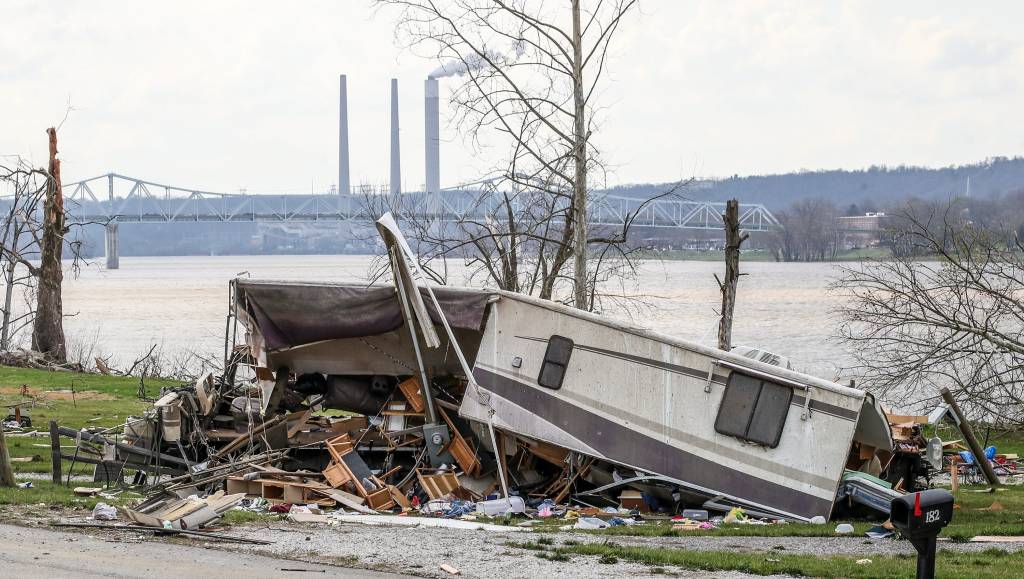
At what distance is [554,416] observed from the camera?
1311 centimetres

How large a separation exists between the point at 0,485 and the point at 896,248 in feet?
52.4

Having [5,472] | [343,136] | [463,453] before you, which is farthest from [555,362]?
[343,136]

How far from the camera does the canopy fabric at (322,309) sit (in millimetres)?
14008

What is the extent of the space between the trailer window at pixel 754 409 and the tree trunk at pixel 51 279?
981 inches

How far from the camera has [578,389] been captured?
42.6ft

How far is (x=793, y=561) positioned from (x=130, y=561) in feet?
16.7

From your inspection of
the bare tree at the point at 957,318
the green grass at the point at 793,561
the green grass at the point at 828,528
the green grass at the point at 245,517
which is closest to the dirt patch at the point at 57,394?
the green grass at the point at 245,517

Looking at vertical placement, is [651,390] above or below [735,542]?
above

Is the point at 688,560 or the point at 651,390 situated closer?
Result: the point at 688,560

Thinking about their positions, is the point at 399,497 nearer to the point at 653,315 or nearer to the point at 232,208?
the point at 653,315

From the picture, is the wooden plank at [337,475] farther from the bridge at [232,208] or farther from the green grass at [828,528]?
the bridge at [232,208]

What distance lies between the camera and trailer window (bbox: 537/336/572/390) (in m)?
13.1

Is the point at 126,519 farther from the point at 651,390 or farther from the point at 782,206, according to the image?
the point at 782,206

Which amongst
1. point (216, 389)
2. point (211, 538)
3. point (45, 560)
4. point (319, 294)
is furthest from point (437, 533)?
point (216, 389)
